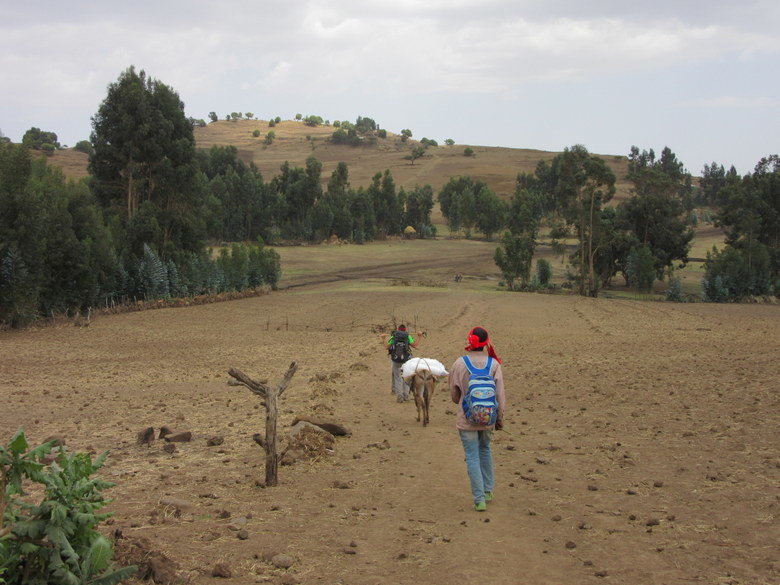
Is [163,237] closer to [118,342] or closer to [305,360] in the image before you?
[118,342]

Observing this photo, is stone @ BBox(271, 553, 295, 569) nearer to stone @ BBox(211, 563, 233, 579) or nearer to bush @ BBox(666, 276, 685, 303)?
stone @ BBox(211, 563, 233, 579)

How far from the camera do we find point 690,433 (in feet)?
36.9

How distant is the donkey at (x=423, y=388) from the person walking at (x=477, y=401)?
4.76m

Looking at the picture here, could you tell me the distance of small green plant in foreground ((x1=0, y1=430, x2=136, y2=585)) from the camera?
4613 millimetres

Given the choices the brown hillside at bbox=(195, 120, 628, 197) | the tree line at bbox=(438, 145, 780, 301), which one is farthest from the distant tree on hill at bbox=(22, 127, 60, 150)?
the tree line at bbox=(438, 145, 780, 301)

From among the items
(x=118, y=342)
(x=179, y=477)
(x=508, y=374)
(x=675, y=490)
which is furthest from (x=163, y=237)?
(x=675, y=490)

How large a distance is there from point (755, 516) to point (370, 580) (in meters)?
3.98

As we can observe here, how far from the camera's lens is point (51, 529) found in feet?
15.3

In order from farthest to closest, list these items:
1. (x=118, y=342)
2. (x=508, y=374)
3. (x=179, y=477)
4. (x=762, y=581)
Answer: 1. (x=118, y=342)
2. (x=508, y=374)
3. (x=179, y=477)
4. (x=762, y=581)

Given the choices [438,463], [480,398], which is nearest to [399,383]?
[438,463]

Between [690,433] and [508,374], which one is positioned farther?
[508,374]

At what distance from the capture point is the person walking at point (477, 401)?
803cm

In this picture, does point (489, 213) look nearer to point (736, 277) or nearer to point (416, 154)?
point (736, 277)

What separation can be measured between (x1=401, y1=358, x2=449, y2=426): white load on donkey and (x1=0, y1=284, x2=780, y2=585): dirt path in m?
0.45
